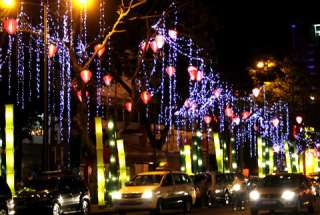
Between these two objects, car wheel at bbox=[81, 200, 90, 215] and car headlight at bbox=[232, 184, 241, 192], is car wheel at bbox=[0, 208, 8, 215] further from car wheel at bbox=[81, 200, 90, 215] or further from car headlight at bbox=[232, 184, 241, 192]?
car headlight at bbox=[232, 184, 241, 192]

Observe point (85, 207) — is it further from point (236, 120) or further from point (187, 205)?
point (236, 120)

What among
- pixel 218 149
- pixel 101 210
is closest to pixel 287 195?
pixel 101 210

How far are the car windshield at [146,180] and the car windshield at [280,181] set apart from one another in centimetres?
401

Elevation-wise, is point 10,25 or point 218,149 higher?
point 10,25

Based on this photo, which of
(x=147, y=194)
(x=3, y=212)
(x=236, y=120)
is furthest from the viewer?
(x=236, y=120)

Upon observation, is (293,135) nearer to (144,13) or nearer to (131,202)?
(144,13)

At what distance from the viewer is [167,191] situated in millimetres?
26375

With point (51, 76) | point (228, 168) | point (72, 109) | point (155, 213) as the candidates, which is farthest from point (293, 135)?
point (155, 213)

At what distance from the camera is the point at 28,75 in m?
34.6

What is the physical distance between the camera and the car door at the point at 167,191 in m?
26.1

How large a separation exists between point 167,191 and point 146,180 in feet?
3.43

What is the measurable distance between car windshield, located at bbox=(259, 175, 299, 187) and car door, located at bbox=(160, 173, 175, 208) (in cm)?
348

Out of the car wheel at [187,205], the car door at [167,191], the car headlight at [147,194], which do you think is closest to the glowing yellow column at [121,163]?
the car wheel at [187,205]

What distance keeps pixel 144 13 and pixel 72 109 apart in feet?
29.1
